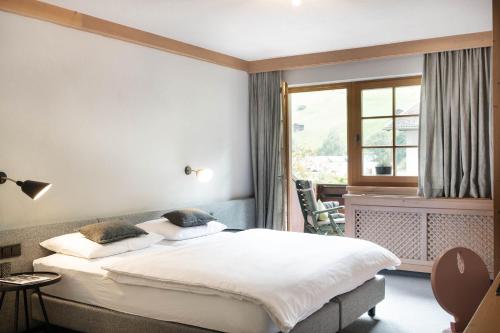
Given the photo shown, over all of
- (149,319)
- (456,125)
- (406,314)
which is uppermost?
(456,125)

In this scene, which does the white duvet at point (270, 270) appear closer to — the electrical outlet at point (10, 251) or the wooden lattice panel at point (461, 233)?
the electrical outlet at point (10, 251)

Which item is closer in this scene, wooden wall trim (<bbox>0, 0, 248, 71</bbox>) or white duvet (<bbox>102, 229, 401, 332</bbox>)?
white duvet (<bbox>102, 229, 401, 332</bbox>)

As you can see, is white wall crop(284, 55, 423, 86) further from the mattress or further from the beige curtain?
the mattress

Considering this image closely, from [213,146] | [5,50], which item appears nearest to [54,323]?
[5,50]

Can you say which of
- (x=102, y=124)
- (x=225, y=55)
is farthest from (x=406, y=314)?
(x=225, y=55)

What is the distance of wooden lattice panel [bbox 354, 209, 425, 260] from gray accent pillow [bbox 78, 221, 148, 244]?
2.62 metres

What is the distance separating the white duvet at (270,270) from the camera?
8.78 ft

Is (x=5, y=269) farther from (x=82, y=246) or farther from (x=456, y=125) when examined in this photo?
(x=456, y=125)

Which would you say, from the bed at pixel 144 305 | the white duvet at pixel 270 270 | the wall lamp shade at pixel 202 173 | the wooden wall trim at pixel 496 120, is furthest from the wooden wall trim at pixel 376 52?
the bed at pixel 144 305

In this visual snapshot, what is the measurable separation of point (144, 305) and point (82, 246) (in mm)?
772

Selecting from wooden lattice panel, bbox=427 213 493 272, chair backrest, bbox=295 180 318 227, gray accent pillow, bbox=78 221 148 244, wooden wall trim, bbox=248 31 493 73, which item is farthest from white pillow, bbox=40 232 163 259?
wooden wall trim, bbox=248 31 493 73

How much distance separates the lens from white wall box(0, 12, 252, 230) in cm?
358

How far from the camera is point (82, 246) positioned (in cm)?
352

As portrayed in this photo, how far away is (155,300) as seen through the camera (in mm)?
2992
